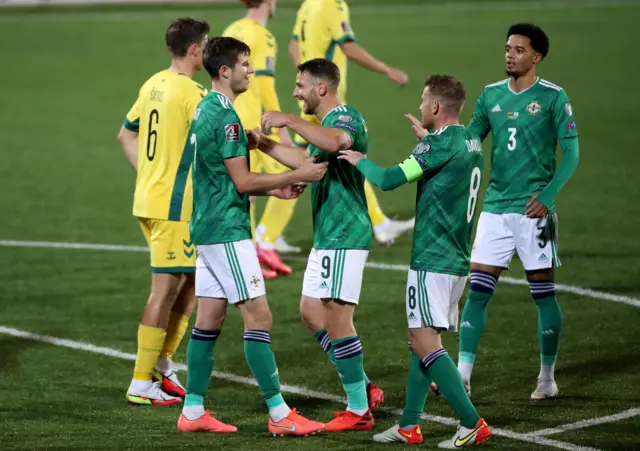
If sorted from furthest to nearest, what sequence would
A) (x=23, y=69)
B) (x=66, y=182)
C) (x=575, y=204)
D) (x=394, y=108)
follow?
(x=23, y=69)
(x=394, y=108)
(x=66, y=182)
(x=575, y=204)

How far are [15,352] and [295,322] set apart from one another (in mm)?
2175

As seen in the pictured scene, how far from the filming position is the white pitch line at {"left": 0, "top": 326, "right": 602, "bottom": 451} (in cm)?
669

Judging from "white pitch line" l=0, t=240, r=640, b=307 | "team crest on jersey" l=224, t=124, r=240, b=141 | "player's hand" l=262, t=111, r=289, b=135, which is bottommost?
"white pitch line" l=0, t=240, r=640, b=307

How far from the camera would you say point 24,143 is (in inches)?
691

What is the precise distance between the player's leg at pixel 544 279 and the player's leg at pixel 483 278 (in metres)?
0.11

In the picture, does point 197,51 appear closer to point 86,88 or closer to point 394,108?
point 394,108

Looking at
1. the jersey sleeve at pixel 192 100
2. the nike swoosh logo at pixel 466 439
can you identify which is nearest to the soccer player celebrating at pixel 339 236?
the nike swoosh logo at pixel 466 439

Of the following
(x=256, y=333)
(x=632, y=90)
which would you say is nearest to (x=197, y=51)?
(x=256, y=333)

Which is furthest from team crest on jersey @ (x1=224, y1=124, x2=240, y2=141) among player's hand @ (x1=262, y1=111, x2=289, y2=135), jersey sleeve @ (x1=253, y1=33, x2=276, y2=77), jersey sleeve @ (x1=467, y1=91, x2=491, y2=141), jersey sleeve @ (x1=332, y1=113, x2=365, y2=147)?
jersey sleeve @ (x1=253, y1=33, x2=276, y2=77)

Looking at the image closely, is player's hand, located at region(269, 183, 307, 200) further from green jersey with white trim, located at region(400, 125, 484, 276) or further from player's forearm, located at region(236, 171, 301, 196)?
green jersey with white trim, located at region(400, 125, 484, 276)

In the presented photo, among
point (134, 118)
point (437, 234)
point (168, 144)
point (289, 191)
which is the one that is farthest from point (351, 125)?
point (134, 118)

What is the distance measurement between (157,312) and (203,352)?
0.76 meters

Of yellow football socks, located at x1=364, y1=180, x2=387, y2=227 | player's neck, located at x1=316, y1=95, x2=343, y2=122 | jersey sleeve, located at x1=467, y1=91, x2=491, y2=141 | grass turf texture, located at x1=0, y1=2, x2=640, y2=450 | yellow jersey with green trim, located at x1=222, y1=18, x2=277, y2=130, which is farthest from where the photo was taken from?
yellow football socks, located at x1=364, y1=180, x2=387, y2=227

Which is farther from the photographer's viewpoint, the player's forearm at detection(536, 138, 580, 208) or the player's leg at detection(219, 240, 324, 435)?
the player's forearm at detection(536, 138, 580, 208)
